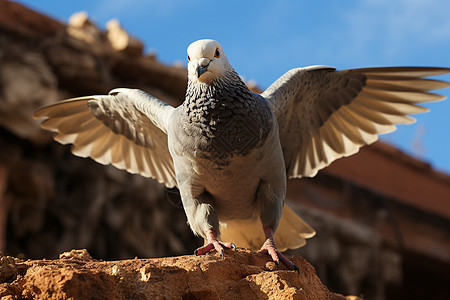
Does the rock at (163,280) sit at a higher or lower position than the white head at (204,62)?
lower

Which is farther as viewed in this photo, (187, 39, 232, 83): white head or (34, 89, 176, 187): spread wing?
(34, 89, 176, 187): spread wing

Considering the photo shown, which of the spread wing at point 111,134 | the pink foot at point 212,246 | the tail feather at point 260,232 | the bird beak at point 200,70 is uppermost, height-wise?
the bird beak at point 200,70

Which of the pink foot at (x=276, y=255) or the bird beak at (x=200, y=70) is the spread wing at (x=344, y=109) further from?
the pink foot at (x=276, y=255)

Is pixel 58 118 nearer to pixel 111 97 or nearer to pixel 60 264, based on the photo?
pixel 111 97

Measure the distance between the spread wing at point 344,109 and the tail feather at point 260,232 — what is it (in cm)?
51

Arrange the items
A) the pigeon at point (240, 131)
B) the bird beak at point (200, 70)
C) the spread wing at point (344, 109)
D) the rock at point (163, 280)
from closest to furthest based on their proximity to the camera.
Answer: the rock at point (163, 280)
the bird beak at point (200, 70)
the pigeon at point (240, 131)
the spread wing at point (344, 109)

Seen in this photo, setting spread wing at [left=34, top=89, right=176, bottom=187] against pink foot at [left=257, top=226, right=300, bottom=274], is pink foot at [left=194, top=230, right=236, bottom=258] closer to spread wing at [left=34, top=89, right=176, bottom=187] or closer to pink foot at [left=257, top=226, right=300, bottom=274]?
pink foot at [left=257, top=226, right=300, bottom=274]

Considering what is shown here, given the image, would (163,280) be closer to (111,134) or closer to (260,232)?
(260,232)

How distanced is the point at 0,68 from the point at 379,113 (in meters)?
6.92

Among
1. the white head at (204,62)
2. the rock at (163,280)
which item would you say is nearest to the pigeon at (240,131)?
the white head at (204,62)

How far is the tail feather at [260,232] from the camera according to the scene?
4.58 meters

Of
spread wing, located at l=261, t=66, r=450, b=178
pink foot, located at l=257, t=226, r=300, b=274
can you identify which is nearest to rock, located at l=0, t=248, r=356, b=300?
pink foot, located at l=257, t=226, r=300, b=274

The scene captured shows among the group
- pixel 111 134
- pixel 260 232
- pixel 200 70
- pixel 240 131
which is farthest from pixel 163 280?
pixel 111 134

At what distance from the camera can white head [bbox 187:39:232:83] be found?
3.77 m
